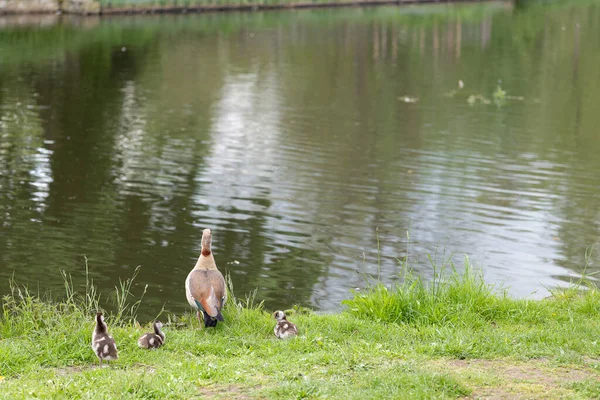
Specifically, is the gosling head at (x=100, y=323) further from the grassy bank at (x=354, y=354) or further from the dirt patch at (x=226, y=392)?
the dirt patch at (x=226, y=392)

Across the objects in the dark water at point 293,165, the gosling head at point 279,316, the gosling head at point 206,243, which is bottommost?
the dark water at point 293,165

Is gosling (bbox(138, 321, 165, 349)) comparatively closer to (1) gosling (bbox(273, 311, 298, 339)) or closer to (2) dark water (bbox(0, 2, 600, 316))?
(1) gosling (bbox(273, 311, 298, 339))

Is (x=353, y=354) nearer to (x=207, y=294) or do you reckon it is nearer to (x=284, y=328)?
(x=284, y=328)

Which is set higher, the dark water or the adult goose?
the adult goose

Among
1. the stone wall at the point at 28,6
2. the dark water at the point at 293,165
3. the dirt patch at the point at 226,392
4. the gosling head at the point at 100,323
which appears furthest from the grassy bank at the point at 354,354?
the stone wall at the point at 28,6

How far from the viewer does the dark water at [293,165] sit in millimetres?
12805

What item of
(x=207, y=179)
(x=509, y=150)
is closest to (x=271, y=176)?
(x=207, y=179)

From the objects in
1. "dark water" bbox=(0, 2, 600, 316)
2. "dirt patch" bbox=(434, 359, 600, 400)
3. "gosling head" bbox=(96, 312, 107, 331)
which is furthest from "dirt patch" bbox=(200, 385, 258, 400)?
"dark water" bbox=(0, 2, 600, 316)

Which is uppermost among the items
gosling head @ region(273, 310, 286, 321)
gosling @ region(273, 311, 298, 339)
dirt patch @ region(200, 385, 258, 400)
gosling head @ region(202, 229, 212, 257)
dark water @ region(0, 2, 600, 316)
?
gosling head @ region(202, 229, 212, 257)

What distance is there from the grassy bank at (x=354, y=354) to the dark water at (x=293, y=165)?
161 cm

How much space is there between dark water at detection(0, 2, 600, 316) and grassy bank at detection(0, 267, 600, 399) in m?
1.61

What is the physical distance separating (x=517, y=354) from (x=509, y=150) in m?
14.9

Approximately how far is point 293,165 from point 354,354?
497 inches

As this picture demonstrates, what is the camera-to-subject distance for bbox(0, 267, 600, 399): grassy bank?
603cm
